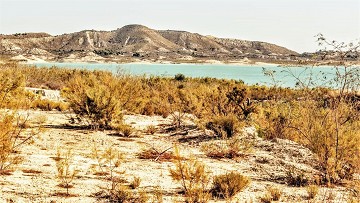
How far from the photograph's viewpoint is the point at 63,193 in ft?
21.2

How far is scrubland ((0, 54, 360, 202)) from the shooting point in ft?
22.5

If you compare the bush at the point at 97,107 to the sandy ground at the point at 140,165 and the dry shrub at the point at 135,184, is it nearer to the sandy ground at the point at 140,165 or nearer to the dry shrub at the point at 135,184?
the sandy ground at the point at 140,165

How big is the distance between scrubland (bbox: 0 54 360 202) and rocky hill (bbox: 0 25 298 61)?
4226 inches

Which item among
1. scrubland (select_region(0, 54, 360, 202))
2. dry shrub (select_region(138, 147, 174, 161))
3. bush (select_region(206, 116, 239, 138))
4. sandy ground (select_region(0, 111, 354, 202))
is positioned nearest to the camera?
sandy ground (select_region(0, 111, 354, 202))

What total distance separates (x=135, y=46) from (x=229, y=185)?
159795mm

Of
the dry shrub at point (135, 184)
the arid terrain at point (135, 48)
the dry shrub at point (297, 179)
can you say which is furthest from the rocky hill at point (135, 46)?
the dry shrub at point (135, 184)

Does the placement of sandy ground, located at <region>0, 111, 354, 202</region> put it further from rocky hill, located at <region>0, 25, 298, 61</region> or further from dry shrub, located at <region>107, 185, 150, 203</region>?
rocky hill, located at <region>0, 25, 298, 61</region>

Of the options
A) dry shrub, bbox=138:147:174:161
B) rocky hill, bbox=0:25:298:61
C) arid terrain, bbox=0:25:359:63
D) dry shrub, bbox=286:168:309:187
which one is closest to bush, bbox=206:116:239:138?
dry shrub, bbox=138:147:174:161

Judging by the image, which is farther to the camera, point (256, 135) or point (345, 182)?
point (256, 135)

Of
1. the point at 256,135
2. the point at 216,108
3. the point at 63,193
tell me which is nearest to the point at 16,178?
the point at 63,193

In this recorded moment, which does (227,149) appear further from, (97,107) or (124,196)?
(124,196)

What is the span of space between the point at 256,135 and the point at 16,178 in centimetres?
795

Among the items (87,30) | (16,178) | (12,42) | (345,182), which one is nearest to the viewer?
(16,178)

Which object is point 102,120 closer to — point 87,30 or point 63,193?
point 63,193
